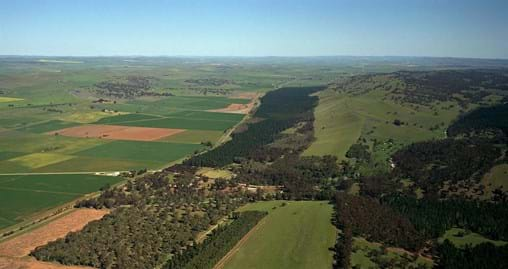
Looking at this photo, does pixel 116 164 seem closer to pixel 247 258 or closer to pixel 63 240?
pixel 63 240

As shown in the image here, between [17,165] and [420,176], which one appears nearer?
[420,176]

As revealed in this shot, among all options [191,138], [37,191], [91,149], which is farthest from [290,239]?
[191,138]

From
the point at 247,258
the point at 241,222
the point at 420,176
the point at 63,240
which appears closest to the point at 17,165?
the point at 63,240

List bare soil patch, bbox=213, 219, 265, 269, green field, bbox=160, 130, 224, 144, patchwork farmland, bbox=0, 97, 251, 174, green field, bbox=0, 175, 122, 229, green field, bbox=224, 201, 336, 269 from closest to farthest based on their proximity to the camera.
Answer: bare soil patch, bbox=213, 219, 265, 269 < green field, bbox=224, 201, 336, 269 < green field, bbox=0, 175, 122, 229 < patchwork farmland, bbox=0, 97, 251, 174 < green field, bbox=160, 130, 224, 144

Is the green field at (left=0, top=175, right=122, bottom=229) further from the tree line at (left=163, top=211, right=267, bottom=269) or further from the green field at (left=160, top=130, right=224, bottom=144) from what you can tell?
the green field at (left=160, top=130, right=224, bottom=144)

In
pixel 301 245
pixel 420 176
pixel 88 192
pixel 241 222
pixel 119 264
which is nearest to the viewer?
pixel 119 264

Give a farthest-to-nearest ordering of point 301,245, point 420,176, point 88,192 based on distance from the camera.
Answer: point 420,176, point 88,192, point 301,245

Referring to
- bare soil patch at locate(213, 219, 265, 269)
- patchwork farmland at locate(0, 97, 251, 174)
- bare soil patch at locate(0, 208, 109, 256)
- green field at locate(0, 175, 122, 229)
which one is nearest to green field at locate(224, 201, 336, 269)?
bare soil patch at locate(213, 219, 265, 269)

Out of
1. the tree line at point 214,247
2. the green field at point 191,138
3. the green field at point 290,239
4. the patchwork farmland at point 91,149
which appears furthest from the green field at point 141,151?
the tree line at point 214,247
